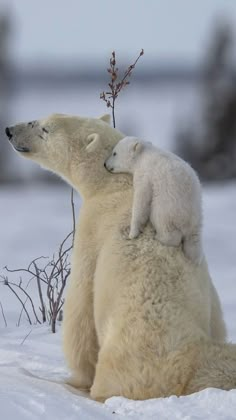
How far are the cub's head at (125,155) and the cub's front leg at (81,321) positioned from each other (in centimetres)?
40

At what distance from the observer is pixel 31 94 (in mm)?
51156

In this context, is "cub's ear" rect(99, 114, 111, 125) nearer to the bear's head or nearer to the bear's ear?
the bear's head

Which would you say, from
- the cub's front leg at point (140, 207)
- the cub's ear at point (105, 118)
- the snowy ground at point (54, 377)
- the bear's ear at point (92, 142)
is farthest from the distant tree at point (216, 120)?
the cub's front leg at point (140, 207)

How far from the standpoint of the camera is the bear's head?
478 centimetres

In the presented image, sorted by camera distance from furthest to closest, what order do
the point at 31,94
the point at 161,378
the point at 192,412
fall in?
the point at 31,94
the point at 161,378
the point at 192,412

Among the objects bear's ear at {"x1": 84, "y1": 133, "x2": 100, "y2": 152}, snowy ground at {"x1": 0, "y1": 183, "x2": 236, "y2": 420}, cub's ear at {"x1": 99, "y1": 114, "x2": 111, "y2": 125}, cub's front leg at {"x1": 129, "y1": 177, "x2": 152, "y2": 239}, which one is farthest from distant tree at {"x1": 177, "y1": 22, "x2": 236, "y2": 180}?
cub's front leg at {"x1": 129, "y1": 177, "x2": 152, "y2": 239}

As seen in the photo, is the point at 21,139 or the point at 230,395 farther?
the point at 21,139

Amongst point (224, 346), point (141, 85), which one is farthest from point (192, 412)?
point (141, 85)

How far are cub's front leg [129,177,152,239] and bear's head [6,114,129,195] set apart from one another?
1.22 feet

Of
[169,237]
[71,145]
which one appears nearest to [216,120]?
[71,145]

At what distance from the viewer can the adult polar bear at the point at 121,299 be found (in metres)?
4.23

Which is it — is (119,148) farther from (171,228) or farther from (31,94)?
(31,94)

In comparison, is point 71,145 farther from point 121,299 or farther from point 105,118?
point 121,299

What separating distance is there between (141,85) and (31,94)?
13.4m
